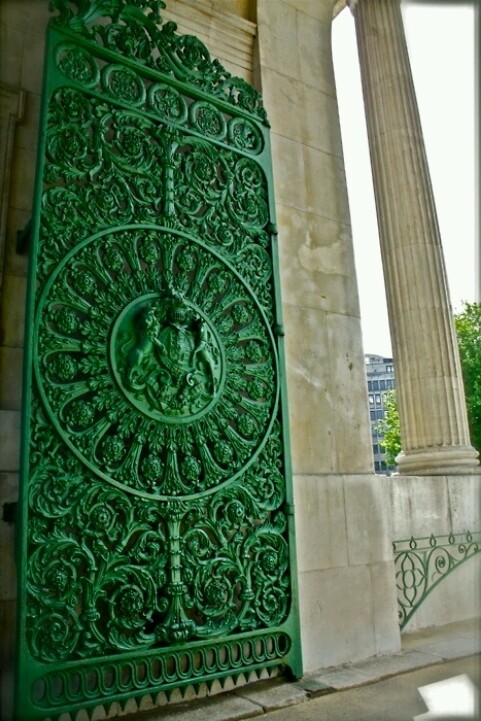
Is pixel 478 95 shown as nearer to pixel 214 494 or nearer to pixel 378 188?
pixel 378 188

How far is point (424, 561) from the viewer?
5.36 m

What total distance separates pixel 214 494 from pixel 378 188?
19.3ft

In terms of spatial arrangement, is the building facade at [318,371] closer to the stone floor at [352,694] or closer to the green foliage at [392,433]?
the stone floor at [352,694]

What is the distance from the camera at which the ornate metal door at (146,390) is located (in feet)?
9.90

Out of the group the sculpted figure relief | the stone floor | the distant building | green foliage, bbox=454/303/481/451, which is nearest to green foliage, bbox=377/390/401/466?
green foliage, bbox=454/303/481/451

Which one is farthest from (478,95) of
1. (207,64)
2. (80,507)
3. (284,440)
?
(80,507)

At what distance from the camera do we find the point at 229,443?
152 inches

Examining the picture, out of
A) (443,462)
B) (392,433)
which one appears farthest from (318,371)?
(392,433)

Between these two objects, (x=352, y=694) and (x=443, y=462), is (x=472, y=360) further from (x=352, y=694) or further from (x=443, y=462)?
(x=352, y=694)

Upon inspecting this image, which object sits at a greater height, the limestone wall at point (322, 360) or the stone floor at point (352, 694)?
the limestone wall at point (322, 360)

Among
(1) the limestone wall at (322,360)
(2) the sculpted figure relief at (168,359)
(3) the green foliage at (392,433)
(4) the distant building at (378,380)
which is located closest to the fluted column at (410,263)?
(1) the limestone wall at (322,360)

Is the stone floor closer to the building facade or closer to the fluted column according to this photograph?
the building facade

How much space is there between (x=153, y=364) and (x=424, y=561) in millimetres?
3674

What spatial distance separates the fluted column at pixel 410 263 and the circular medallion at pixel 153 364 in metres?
3.42
